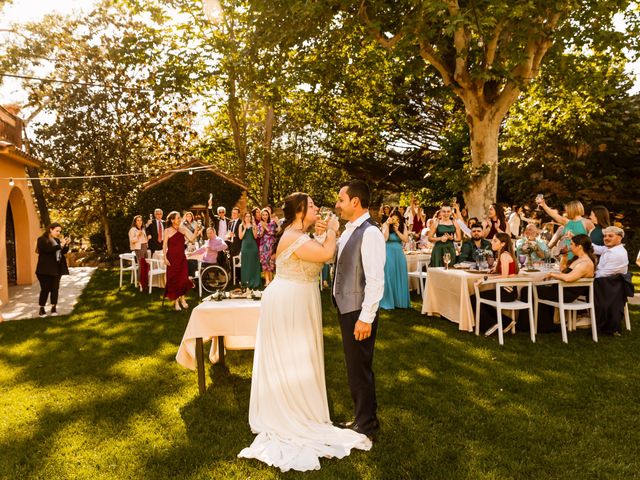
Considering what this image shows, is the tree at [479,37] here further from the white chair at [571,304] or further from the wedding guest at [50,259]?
the wedding guest at [50,259]

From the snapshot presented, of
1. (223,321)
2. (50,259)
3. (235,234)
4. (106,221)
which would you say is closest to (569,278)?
(223,321)

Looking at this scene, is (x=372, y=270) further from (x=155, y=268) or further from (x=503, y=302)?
(x=155, y=268)

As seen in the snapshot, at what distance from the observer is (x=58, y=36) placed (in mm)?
20531

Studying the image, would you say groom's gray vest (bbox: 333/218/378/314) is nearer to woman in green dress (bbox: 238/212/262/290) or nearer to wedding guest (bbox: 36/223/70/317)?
wedding guest (bbox: 36/223/70/317)

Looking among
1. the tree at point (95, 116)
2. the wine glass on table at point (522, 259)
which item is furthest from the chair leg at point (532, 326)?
the tree at point (95, 116)

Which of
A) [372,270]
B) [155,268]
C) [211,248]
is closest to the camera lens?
[372,270]

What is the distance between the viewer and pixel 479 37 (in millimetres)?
10992

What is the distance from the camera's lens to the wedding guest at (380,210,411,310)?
888cm

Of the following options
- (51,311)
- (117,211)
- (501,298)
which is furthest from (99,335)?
(117,211)

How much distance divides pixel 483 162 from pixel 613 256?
5.34 meters

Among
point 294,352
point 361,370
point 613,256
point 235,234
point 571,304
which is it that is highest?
point 235,234

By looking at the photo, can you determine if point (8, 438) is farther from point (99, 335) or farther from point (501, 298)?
point (501, 298)

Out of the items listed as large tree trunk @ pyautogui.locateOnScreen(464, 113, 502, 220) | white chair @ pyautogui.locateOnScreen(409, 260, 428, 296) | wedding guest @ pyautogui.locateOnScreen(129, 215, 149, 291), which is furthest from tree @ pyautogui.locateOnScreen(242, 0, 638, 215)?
wedding guest @ pyautogui.locateOnScreen(129, 215, 149, 291)

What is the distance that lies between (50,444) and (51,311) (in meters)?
6.31
